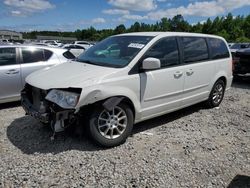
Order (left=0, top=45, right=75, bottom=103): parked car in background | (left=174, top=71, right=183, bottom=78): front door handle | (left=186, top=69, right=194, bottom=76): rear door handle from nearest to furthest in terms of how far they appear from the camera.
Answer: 1. (left=174, top=71, right=183, bottom=78): front door handle
2. (left=186, top=69, right=194, bottom=76): rear door handle
3. (left=0, top=45, right=75, bottom=103): parked car in background

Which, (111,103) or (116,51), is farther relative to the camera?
(116,51)

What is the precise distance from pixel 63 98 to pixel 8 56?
10.1ft

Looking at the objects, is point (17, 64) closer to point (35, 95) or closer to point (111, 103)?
point (35, 95)

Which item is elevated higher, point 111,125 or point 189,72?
point 189,72

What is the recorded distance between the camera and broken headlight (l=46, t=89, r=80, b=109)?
3.57m

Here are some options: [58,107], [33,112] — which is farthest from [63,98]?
[33,112]

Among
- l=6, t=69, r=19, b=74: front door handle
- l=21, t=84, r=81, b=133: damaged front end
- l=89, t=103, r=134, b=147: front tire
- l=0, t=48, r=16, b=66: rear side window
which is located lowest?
l=89, t=103, r=134, b=147: front tire

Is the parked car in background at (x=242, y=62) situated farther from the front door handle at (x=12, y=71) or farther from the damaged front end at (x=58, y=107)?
the damaged front end at (x=58, y=107)

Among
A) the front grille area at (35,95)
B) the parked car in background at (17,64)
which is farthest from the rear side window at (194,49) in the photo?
the parked car in background at (17,64)

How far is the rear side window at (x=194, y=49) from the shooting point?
5.07 m

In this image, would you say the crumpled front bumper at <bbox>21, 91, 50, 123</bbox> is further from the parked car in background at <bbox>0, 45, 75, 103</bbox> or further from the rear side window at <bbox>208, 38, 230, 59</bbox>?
the rear side window at <bbox>208, 38, 230, 59</bbox>

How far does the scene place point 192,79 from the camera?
517cm

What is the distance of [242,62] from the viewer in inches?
377

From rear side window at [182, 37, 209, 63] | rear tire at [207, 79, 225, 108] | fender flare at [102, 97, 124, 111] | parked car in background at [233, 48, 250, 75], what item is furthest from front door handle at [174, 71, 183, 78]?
parked car in background at [233, 48, 250, 75]
